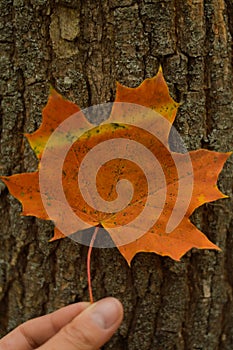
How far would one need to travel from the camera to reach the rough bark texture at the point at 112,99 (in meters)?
1.15

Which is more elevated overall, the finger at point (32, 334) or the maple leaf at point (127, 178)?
the maple leaf at point (127, 178)

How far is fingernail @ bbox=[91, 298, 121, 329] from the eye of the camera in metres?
0.95

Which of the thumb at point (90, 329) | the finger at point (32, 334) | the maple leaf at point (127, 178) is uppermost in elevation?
the maple leaf at point (127, 178)

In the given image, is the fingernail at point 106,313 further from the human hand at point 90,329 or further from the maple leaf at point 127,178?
the maple leaf at point 127,178

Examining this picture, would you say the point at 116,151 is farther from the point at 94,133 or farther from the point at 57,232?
the point at 57,232

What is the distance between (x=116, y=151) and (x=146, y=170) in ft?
0.29

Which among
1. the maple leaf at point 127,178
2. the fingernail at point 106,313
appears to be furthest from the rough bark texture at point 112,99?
the fingernail at point 106,313

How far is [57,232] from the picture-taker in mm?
1187

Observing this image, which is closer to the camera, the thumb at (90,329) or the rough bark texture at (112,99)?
the thumb at (90,329)

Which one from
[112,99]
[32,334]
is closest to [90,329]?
[32,334]

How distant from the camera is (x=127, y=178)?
1.12 metres

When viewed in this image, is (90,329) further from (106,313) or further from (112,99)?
(112,99)

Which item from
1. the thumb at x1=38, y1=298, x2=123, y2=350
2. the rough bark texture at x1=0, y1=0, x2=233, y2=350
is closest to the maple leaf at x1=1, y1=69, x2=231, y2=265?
the rough bark texture at x1=0, y1=0, x2=233, y2=350

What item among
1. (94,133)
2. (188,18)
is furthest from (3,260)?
(188,18)
